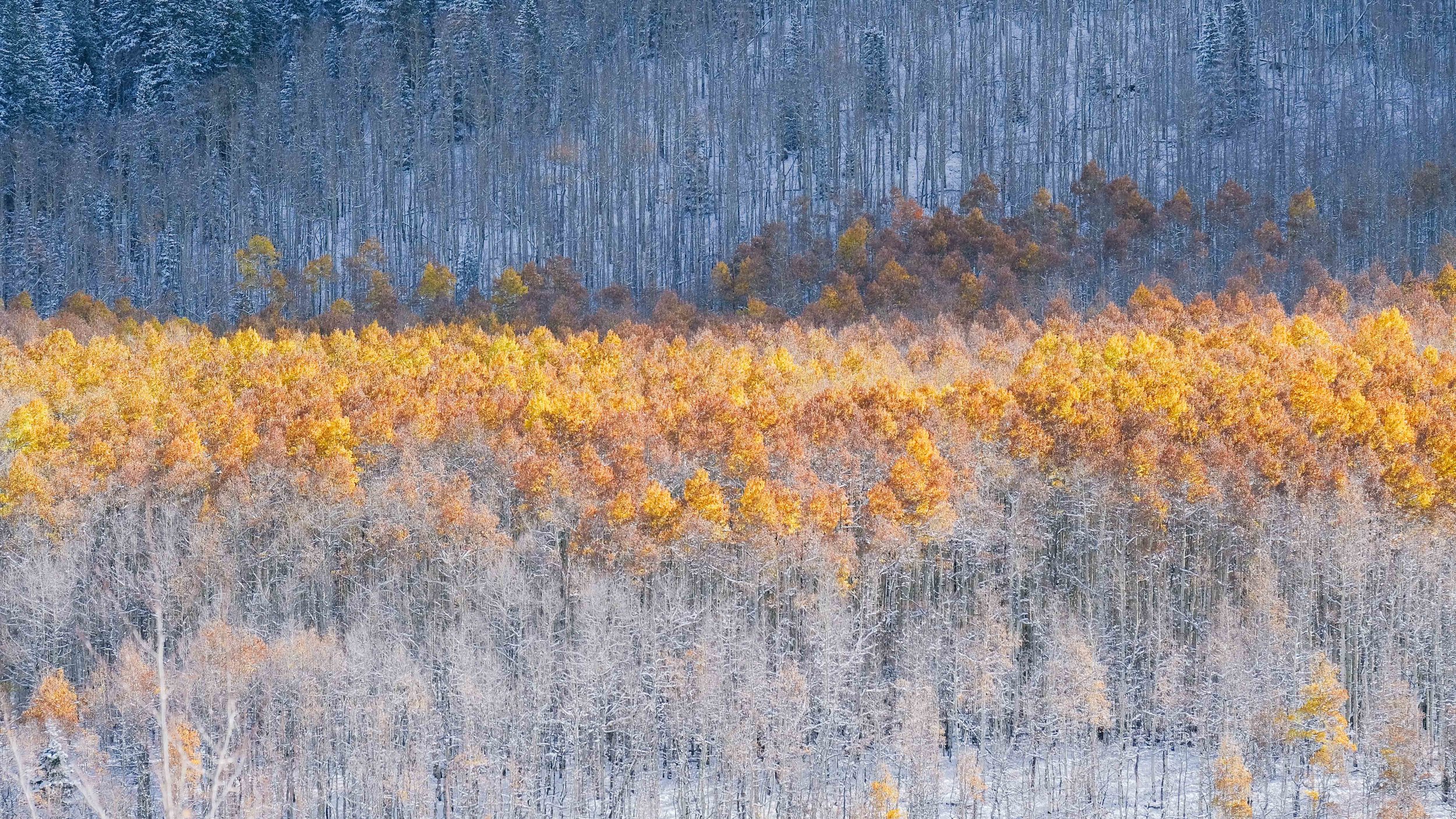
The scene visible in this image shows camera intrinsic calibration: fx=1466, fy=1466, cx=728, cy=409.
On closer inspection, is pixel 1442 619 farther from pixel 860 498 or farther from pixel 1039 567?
pixel 860 498

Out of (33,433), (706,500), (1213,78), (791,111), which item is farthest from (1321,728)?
(1213,78)

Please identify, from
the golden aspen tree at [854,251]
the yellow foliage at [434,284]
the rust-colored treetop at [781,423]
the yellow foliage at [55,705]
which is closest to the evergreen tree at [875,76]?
the golden aspen tree at [854,251]

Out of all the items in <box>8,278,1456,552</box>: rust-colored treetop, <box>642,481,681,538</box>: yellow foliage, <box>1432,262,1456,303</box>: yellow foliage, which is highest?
<box>1432,262,1456,303</box>: yellow foliage

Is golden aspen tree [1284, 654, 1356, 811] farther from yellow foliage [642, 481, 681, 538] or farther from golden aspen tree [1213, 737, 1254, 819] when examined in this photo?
yellow foliage [642, 481, 681, 538]

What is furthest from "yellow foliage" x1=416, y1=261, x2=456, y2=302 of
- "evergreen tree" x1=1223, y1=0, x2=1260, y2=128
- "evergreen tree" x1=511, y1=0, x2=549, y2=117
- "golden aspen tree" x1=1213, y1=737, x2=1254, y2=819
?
"golden aspen tree" x1=1213, y1=737, x2=1254, y2=819

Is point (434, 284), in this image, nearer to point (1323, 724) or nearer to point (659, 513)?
point (659, 513)
